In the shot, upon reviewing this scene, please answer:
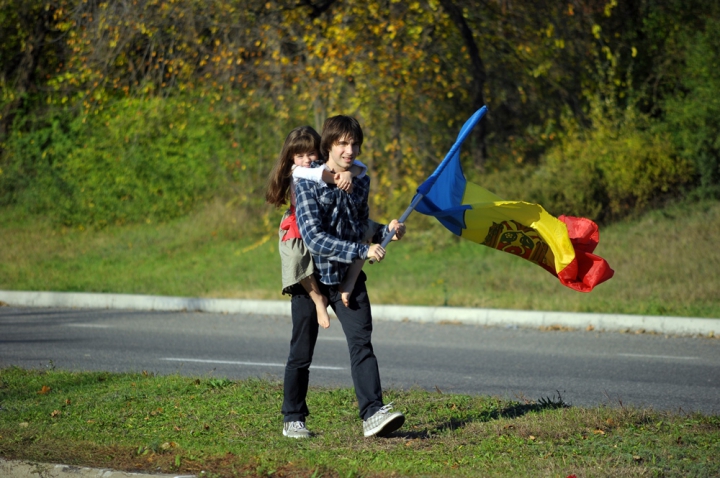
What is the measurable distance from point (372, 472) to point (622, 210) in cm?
1319

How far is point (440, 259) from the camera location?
1573cm

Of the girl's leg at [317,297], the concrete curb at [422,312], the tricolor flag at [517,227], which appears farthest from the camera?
the concrete curb at [422,312]

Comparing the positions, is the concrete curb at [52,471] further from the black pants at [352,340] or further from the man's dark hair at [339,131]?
the man's dark hair at [339,131]

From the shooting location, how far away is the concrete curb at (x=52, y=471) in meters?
4.24

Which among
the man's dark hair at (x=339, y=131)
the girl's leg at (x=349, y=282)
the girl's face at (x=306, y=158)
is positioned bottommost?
the girl's leg at (x=349, y=282)

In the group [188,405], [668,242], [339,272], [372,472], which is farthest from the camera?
[668,242]

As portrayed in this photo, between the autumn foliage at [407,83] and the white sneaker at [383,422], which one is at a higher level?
the autumn foliage at [407,83]

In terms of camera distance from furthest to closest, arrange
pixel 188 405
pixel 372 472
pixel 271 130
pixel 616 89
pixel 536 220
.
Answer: pixel 271 130, pixel 616 89, pixel 188 405, pixel 536 220, pixel 372 472

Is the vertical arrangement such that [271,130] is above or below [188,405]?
above

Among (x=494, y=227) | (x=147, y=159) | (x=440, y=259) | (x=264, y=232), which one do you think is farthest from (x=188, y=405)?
(x=147, y=159)

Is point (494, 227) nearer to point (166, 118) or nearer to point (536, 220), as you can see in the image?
point (536, 220)

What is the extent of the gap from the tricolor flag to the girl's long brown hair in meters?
0.75

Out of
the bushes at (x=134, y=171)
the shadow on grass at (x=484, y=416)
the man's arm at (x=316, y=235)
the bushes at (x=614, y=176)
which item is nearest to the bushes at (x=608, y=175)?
the bushes at (x=614, y=176)

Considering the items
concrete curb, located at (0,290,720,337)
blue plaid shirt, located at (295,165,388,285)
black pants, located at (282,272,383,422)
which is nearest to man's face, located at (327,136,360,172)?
blue plaid shirt, located at (295,165,388,285)
